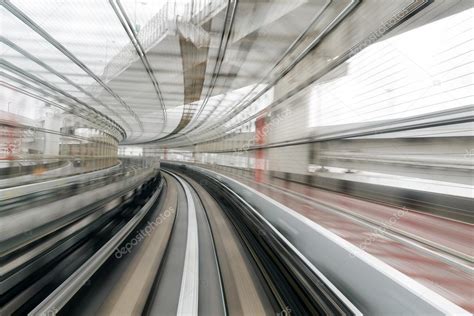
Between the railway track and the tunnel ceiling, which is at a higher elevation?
the tunnel ceiling

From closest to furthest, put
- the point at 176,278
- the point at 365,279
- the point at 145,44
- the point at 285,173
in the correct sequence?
the point at 365,279 < the point at 176,278 < the point at 145,44 < the point at 285,173

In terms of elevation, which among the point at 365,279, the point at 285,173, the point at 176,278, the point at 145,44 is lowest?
the point at 176,278

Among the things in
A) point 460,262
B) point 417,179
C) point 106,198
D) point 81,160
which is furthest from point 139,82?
point 460,262

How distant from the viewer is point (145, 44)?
3.86 metres

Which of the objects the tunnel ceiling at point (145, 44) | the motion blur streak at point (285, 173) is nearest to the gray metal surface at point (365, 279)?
the motion blur streak at point (285, 173)

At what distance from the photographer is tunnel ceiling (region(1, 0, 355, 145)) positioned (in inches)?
104

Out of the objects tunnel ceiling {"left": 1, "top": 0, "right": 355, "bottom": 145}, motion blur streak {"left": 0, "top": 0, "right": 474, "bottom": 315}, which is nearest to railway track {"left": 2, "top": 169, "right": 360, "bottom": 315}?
motion blur streak {"left": 0, "top": 0, "right": 474, "bottom": 315}

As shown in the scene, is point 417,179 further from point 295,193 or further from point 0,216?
point 0,216

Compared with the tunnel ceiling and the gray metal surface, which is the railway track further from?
the tunnel ceiling

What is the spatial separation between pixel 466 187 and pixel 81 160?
6281mm

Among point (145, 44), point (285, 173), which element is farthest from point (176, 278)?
point (145, 44)

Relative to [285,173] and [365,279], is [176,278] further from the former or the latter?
[285,173]

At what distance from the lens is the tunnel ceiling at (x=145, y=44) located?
8.70 feet

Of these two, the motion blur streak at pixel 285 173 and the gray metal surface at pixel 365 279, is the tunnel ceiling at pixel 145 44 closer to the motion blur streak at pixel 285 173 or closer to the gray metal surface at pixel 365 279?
the motion blur streak at pixel 285 173
